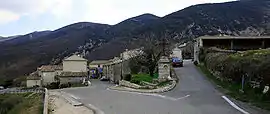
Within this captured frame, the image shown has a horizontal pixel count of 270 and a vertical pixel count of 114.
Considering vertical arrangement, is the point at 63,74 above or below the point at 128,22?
below

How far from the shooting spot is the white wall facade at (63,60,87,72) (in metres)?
62.8

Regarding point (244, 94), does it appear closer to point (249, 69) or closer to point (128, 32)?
point (249, 69)

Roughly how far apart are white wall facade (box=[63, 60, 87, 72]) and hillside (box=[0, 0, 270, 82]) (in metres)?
25.9

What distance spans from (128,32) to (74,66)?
72233 millimetres

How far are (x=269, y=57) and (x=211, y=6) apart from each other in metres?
142

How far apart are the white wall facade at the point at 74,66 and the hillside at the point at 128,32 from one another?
85.1 ft

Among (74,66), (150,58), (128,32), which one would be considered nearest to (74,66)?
(74,66)

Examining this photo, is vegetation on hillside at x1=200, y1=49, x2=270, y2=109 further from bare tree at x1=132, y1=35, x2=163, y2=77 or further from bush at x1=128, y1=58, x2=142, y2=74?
bush at x1=128, y1=58, x2=142, y2=74

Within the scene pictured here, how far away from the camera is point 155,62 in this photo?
121 ft

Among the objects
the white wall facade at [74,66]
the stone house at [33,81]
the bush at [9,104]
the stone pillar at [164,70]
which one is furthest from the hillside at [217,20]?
the stone pillar at [164,70]

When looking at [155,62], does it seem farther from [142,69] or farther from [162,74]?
[162,74]

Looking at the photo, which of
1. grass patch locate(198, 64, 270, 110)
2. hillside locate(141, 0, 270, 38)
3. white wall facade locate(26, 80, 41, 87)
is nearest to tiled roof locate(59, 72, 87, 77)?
white wall facade locate(26, 80, 41, 87)

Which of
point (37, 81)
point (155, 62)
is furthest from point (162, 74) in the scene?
point (37, 81)

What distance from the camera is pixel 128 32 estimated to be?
440 feet
